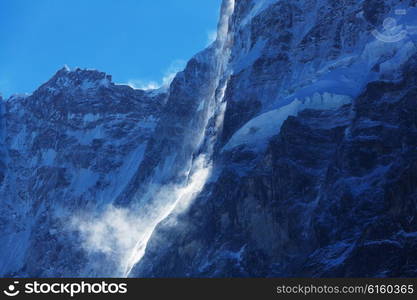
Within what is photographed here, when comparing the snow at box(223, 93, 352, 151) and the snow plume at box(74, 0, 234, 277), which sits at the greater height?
the snow plume at box(74, 0, 234, 277)

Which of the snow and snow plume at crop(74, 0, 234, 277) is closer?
the snow

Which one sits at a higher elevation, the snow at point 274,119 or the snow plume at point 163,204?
the snow plume at point 163,204

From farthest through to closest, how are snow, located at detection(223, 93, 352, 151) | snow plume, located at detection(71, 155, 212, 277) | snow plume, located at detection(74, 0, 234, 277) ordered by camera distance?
snow plume, located at detection(71, 155, 212, 277)
snow plume, located at detection(74, 0, 234, 277)
snow, located at detection(223, 93, 352, 151)

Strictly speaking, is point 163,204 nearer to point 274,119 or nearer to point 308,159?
point 274,119

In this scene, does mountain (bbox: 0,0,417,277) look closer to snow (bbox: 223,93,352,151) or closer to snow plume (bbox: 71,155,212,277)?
snow (bbox: 223,93,352,151)

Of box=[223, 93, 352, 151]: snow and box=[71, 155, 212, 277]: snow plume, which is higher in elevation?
box=[71, 155, 212, 277]: snow plume

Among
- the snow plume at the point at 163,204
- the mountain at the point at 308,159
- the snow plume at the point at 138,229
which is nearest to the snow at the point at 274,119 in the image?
the mountain at the point at 308,159

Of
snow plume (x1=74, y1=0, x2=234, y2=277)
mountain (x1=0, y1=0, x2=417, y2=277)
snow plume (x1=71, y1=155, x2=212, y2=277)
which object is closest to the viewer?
mountain (x1=0, y1=0, x2=417, y2=277)

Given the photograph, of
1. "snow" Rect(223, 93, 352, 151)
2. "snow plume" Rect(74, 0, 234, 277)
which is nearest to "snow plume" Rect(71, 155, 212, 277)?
"snow plume" Rect(74, 0, 234, 277)

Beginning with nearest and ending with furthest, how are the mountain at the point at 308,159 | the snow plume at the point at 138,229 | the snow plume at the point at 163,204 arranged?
the mountain at the point at 308,159
the snow plume at the point at 163,204
the snow plume at the point at 138,229

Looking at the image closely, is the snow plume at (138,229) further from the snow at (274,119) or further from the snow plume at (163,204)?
the snow at (274,119)

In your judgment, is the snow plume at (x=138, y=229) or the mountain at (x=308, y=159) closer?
the mountain at (x=308, y=159)

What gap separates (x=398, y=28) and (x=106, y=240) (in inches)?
2727

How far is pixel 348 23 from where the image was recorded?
163 metres
